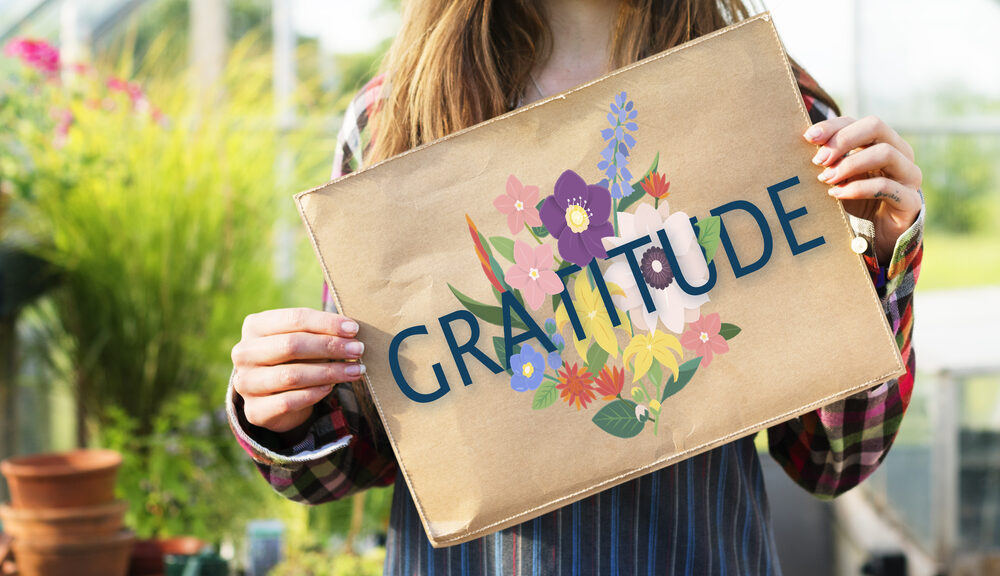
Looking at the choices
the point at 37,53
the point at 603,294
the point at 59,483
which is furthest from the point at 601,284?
the point at 37,53

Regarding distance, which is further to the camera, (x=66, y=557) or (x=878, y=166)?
(x=66, y=557)

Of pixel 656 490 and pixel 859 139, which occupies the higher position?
pixel 859 139

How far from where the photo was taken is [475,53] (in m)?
0.89

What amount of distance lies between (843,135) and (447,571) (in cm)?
56

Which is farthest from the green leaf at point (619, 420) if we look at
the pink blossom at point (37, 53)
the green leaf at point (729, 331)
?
the pink blossom at point (37, 53)

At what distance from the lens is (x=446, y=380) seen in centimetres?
76

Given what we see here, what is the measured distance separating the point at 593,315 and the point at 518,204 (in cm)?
12

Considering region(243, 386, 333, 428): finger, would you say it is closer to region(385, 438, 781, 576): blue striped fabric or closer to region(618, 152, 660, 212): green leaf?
region(385, 438, 781, 576): blue striped fabric

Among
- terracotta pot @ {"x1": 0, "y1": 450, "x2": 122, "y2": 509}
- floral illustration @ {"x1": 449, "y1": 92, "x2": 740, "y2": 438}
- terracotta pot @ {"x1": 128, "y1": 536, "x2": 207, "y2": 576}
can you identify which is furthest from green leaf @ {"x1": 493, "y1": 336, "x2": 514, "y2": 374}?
terracotta pot @ {"x1": 128, "y1": 536, "x2": 207, "y2": 576}

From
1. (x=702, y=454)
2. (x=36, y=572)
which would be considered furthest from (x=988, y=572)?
(x=36, y=572)

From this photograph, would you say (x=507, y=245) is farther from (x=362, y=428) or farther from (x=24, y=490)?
(x=24, y=490)

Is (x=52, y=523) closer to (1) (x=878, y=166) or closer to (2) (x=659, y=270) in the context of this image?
(2) (x=659, y=270)

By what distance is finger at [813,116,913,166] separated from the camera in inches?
29.3

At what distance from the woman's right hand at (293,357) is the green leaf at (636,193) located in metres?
0.27
